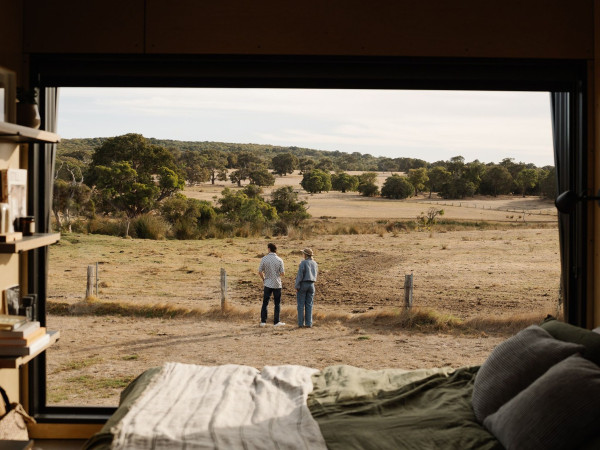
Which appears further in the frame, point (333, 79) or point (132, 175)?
point (132, 175)

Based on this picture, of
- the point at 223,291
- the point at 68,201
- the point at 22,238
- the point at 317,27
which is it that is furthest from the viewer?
the point at 223,291

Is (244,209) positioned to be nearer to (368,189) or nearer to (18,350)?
(368,189)

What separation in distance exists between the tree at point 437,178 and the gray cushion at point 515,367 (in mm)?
5674

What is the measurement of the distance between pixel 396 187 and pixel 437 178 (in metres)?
0.50

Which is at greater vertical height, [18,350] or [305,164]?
[305,164]

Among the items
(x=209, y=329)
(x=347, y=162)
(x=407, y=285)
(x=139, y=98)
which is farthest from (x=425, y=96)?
(x=209, y=329)

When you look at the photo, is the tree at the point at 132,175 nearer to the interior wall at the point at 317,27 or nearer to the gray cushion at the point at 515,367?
the interior wall at the point at 317,27

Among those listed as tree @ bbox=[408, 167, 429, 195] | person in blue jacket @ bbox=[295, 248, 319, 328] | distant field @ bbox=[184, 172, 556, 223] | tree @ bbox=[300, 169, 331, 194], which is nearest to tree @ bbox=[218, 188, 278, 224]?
distant field @ bbox=[184, 172, 556, 223]

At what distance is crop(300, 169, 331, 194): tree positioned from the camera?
26.9 ft

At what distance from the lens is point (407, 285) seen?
952 centimetres

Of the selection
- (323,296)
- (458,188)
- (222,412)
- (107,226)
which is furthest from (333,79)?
(323,296)

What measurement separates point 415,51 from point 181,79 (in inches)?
51.6

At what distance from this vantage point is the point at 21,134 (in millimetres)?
3070

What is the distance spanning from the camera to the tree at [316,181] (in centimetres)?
820
